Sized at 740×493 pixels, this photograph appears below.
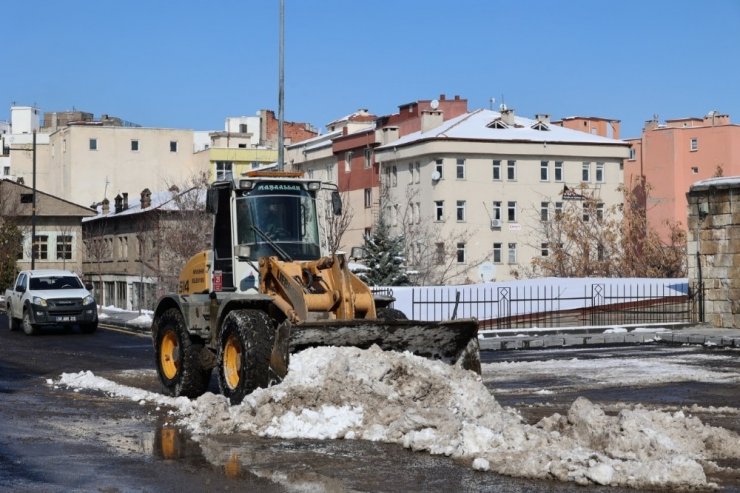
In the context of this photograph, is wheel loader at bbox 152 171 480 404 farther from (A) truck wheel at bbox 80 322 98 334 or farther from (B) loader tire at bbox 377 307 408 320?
(A) truck wheel at bbox 80 322 98 334

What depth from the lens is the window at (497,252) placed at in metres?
79.2

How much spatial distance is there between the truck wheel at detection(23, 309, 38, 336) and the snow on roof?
44439mm

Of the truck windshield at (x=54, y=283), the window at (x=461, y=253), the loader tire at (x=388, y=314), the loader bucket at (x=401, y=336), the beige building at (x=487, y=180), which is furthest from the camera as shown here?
the beige building at (x=487, y=180)

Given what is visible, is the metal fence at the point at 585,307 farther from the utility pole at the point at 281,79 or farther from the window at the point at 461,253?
the window at the point at 461,253

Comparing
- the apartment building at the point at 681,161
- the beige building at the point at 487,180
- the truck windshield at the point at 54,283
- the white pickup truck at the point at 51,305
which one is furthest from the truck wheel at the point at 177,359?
the apartment building at the point at 681,161

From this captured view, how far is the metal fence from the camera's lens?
35188 mm

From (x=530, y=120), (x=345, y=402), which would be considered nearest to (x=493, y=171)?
(x=530, y=120)

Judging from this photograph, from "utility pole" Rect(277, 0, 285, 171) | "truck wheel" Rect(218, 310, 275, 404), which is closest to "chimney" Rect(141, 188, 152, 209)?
"utility pole" Rect(277, 0, 285, 171)

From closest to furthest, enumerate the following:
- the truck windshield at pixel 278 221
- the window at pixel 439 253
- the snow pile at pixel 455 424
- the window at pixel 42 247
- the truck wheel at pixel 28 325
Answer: the snow pile at pixel 455 424
the truck windshield at pixel 278 221
the truck wheel at pixel 28 325
the window at pixel 439 253
the window at pixel 42 247

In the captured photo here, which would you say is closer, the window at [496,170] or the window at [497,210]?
the window at [496,170]

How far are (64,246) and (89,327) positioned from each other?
63227 millimetres

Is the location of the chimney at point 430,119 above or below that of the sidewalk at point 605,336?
above

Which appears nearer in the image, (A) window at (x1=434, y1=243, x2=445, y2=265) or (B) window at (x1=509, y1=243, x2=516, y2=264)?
(A) window at (x1=434, y1=243, x2=445, y2=265)

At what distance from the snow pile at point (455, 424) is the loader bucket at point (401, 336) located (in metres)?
0.30
